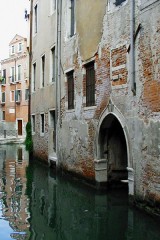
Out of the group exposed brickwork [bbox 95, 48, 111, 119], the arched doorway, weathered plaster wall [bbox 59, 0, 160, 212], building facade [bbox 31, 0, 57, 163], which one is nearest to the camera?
weathered plaster wall [bbox 59, 0, 160, 212]

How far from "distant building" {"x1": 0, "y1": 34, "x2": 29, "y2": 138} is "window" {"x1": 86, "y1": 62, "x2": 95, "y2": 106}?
27.6 metres

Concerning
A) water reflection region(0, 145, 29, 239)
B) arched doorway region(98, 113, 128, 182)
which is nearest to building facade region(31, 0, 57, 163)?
water reflection region(0, 145, 29, 239)

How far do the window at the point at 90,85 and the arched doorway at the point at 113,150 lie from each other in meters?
0.87

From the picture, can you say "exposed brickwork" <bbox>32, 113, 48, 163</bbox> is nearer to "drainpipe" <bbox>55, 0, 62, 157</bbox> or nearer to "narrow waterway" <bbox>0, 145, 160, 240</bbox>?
"drainpipe" <bbox>55, 0, 62, 157</bbox>

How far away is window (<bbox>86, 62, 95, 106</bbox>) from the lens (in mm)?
9711

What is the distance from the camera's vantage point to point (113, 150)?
9.26 metres

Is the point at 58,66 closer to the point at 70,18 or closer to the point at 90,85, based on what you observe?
the point at 70,18

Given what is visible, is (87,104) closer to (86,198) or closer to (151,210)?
(86,198)

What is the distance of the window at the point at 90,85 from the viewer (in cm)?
971

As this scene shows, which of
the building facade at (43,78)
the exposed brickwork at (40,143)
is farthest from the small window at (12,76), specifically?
the exposed brickwork at (40,143)

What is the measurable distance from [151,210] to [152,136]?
1.22 meters

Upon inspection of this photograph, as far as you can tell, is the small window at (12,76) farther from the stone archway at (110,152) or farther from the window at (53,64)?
the stone archway at (110,152)

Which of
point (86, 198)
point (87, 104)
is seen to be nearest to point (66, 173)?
point (87, 104)

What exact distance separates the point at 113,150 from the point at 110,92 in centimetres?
156
